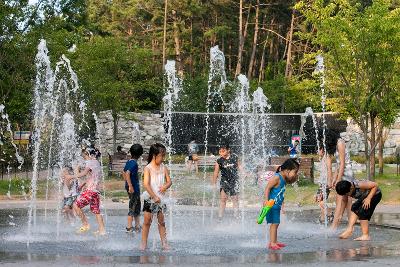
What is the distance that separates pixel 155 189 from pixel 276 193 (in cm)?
172

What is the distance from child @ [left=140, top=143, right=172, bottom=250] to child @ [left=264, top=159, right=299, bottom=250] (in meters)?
1.44

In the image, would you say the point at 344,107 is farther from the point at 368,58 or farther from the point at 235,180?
the point at 235,180

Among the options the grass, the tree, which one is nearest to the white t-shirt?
the grass

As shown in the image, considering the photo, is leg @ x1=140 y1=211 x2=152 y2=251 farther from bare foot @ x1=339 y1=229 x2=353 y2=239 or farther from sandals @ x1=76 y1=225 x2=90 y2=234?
bare foot @ x1=339 y1=229 x2=353 y2=239

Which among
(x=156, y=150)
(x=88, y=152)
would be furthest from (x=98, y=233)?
(x=156, y=150)

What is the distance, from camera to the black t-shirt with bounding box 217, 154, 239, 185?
16.8 metres

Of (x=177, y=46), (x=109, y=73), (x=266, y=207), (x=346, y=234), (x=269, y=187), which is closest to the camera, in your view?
(x=266, y=207)

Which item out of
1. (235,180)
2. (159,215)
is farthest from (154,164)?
(235,180)

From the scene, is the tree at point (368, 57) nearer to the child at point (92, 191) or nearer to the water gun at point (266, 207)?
the child at point (92, 191)

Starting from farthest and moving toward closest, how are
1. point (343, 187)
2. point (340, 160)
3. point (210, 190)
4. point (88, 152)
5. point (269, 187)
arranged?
1. point (210, 190)
2. point (88, 152)
3. point (340, 160)
4. point (343, 187)
5. point (269, 187)

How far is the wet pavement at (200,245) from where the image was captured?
10.6m

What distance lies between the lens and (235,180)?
55.4 ft

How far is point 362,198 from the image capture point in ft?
43.5

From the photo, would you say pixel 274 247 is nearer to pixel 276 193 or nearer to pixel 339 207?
pixel 276 193
